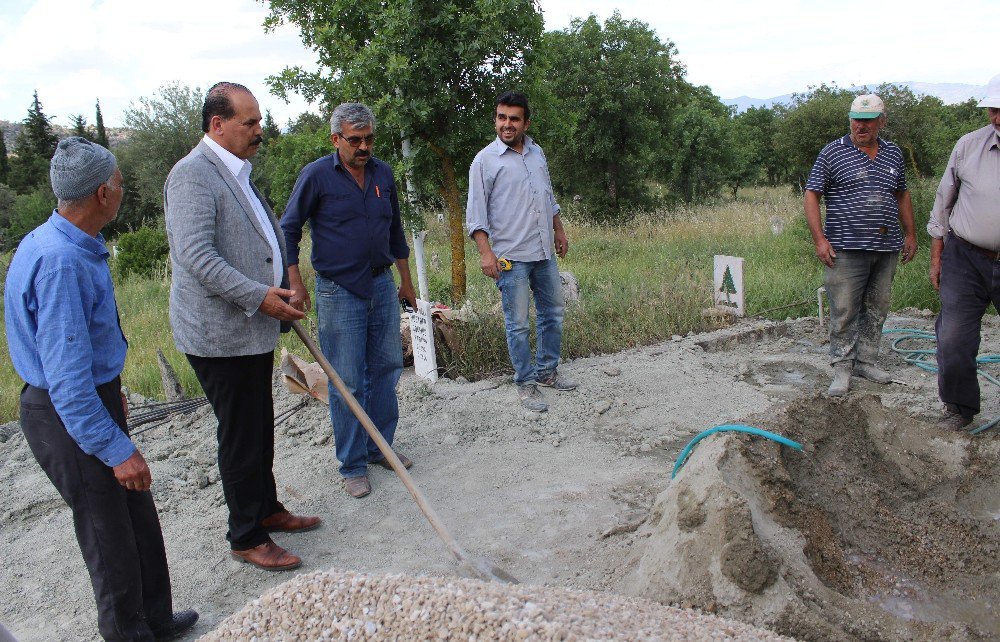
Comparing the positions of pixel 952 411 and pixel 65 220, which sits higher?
pixel 65 220

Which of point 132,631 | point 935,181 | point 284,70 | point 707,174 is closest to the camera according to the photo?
point 132,631

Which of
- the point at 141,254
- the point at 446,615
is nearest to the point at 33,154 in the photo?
the point at 141,254

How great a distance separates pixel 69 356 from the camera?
103 inches

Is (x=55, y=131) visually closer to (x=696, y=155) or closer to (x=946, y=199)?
(x=696, y=155)

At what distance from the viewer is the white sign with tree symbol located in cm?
756

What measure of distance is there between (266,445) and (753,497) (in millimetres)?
2246

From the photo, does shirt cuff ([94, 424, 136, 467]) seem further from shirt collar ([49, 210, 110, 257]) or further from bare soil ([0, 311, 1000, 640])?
bare soil ([0, 311, 1000, 640])

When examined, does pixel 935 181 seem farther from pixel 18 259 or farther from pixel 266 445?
pixel 18 259

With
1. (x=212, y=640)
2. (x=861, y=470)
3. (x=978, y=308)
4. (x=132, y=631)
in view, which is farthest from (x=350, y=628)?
(x=978, y=308)

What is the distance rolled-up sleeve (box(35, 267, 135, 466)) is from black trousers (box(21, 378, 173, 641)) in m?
0.12

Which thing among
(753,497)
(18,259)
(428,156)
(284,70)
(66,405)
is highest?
(284,70)

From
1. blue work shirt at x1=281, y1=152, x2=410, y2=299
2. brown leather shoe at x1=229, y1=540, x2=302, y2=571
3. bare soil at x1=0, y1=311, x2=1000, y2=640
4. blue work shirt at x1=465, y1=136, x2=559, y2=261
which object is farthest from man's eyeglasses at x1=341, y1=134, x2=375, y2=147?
brown leather shoe at x1=229, y1=540, x2=302, y2=571

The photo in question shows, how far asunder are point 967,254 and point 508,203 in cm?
287

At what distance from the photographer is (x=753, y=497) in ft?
10.3
